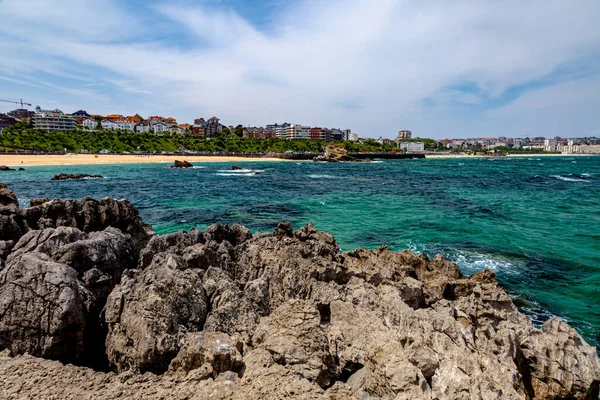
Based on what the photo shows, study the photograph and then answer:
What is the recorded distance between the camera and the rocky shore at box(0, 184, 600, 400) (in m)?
4.28

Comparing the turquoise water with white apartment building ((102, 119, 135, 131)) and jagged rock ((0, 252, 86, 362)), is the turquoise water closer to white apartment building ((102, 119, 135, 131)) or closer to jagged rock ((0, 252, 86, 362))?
jagged rock ((0, 252, 86, 362))

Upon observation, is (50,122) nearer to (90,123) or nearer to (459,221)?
(90,123)

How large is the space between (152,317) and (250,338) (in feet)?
5.33

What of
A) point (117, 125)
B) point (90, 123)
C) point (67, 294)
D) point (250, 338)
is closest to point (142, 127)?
point (117, 125)

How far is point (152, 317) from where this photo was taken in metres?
5.38

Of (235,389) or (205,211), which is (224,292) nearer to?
(235,389)

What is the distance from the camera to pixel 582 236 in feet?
66.0

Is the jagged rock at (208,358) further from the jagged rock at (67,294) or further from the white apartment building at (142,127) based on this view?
the white apartment building at (142,127)

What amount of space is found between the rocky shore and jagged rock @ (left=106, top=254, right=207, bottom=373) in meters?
0.02

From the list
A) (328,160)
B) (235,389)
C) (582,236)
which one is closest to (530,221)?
(582,236)

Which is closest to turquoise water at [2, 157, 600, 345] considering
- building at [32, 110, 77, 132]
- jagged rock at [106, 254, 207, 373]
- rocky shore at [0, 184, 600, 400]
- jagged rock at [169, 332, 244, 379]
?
rocky shore at [0, 184, 600, 400]

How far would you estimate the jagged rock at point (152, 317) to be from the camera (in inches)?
200

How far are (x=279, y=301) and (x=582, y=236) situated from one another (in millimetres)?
21695

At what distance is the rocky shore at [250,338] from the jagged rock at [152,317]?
20mm
